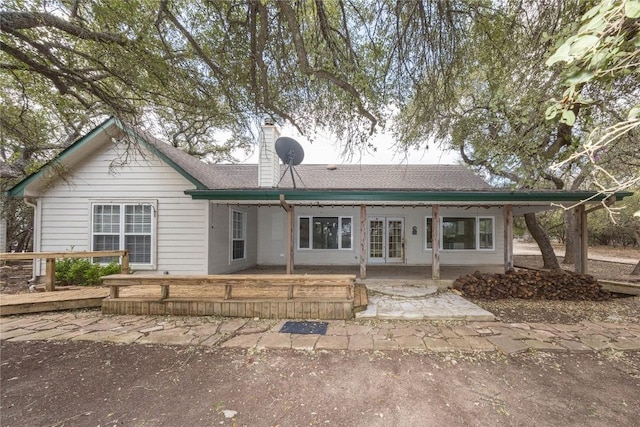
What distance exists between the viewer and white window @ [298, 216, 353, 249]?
10.3m

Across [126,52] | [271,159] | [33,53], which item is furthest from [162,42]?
[271,159]

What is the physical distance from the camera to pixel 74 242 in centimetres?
717

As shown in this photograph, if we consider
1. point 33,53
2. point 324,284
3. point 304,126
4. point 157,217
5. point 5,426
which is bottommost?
point 5,426

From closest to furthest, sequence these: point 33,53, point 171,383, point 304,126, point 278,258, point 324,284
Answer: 1. point 171,383
2. point 33,53
3. point 304,126
4. point 324,284
5. point 278,258

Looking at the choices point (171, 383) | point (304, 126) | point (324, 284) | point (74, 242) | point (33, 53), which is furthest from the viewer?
point (74, 242)

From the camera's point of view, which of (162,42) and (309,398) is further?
(162,42)

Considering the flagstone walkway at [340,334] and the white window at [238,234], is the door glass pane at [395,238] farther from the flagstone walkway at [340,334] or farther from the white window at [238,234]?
the flagstone walkway at [340,334]

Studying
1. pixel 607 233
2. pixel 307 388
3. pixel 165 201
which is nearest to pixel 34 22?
pixel 165 201

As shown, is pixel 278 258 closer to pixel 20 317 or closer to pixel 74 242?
pixel 74 242

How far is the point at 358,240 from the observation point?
10.4 metres

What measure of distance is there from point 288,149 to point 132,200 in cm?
433

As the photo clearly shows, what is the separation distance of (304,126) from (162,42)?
2326 mm

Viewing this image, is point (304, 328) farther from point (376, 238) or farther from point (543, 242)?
point (543, 242)

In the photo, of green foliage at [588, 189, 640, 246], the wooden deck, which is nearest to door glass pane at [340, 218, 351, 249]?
the wooden deck
